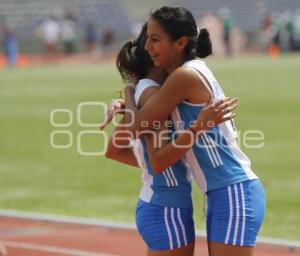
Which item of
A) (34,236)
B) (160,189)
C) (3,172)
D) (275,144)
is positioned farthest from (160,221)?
(275,144)

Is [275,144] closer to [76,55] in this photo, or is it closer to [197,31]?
[197,31]

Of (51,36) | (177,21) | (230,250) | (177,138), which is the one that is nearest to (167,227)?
(230,250)

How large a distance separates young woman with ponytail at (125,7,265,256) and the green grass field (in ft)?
13.7

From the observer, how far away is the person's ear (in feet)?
15.0

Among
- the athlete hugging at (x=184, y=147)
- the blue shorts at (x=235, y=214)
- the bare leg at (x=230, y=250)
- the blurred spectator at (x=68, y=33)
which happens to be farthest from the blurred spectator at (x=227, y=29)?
the bare leg at (x=230, y=250)

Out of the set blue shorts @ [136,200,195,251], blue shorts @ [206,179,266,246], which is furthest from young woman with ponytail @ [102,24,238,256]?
blue shorts @ [206,179,266,246]

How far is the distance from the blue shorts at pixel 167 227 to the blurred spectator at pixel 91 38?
42717 millimetres

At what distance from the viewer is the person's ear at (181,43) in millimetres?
4586

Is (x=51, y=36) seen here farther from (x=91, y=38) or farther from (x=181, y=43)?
(x=181, y=43)

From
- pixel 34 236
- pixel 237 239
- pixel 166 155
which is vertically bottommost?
pixel 34 236

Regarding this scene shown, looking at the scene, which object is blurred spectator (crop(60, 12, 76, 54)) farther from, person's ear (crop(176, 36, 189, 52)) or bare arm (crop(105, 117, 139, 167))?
person's ear (crop(176, 36, 189, 52))

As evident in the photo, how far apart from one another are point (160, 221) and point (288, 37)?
41127 millimetres

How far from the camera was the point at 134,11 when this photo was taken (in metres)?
51.0

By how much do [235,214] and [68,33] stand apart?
142ft
